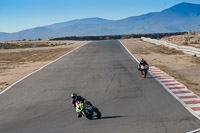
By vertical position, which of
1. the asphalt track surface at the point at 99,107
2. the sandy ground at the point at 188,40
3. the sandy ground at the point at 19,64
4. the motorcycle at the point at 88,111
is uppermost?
the sandy ground at the point at 188,40

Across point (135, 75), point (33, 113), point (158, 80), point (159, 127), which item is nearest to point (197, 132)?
point (159, 127)

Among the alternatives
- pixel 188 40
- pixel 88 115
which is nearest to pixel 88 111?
pixel 88 115

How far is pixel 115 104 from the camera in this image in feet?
40.0

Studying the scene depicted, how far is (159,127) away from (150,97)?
13.6 ft

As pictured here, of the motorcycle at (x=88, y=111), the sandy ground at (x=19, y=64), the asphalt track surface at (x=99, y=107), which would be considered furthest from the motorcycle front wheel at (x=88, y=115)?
the sandy ground at (x=19, y=64)

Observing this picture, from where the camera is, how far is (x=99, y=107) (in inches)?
465

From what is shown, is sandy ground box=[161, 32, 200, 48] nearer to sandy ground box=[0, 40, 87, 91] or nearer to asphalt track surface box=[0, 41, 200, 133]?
sandy ground box=[0, 40, 87, 91]

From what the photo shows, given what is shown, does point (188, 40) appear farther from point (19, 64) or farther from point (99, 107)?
point (99, 107)

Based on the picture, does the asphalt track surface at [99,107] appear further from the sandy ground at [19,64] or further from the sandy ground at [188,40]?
the sandy ground at [188,40]

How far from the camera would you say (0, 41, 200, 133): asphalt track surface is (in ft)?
30.8

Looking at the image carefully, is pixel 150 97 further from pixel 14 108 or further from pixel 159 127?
pixel 14 108

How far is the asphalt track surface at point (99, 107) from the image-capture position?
9398mm

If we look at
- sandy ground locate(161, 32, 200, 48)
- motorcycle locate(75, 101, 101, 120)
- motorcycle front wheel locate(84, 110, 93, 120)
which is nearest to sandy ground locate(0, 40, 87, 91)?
motorcycle locate(75, 101, 101, 120)

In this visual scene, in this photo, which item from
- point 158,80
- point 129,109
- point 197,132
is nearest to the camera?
point 197,132
